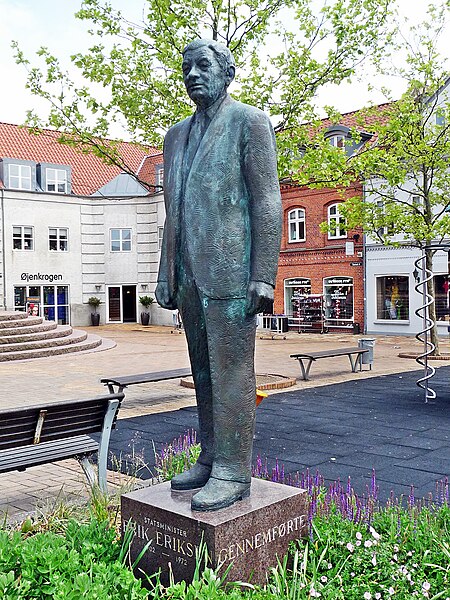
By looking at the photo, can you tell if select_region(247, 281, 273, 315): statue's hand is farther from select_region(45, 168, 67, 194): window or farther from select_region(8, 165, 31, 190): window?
select_region(45, 168, 67, 194): window

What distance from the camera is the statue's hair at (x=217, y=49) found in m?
3.78

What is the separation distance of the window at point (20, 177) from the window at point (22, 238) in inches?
77.5

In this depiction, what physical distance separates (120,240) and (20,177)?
599 centimetres

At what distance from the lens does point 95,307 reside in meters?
35.5

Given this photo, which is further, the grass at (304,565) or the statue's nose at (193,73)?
the statue's nose at (193,73)

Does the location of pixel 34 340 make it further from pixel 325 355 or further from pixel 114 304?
→ pixel 114 304

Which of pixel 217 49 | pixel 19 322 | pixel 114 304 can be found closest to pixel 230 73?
pixel 217 49

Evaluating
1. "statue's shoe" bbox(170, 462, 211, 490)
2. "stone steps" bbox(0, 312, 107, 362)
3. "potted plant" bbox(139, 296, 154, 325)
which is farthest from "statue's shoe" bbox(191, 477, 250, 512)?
"potted plant" bbox(139, 296, 154, 325)

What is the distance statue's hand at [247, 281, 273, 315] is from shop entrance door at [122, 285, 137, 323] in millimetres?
32681

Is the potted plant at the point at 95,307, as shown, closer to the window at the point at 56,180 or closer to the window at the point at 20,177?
the window at the point at 56,180

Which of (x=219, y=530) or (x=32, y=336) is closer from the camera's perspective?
(x=219, y=530)

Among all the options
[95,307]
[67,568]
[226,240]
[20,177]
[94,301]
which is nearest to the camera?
[67,568]

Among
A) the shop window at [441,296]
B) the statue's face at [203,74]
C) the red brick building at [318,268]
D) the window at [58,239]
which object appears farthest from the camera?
the window at [58,239]

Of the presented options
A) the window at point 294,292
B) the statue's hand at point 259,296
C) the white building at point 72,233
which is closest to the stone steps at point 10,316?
the white building at point 72,233
